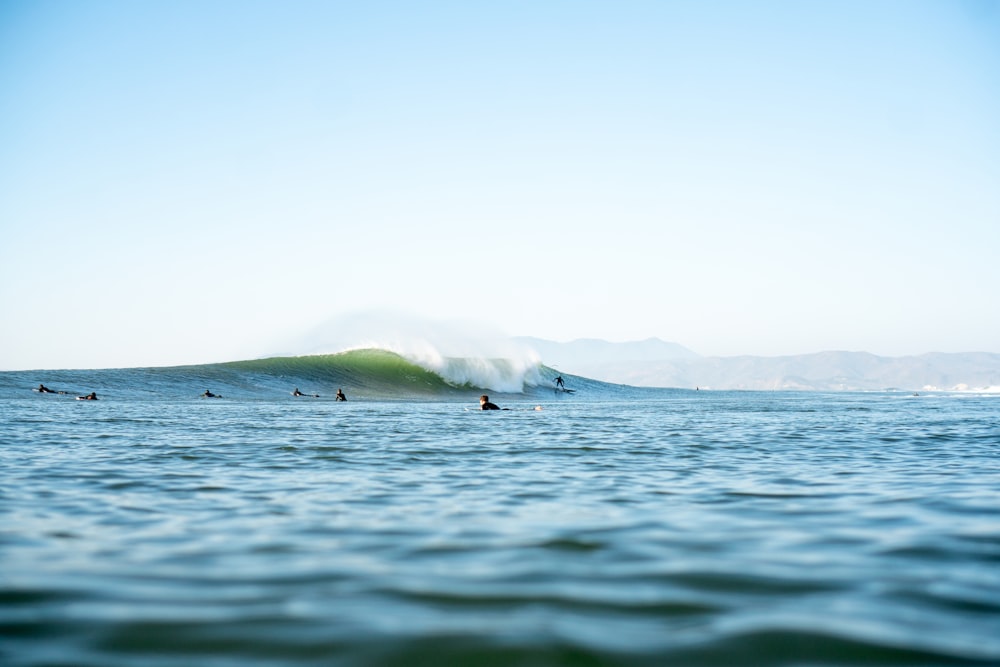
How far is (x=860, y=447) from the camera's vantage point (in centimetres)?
1278

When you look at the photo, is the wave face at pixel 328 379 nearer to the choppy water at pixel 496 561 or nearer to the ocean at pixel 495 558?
the ocean at pixel 495 558

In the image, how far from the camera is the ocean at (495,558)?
10.3ft

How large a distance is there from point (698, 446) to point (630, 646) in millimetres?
10156

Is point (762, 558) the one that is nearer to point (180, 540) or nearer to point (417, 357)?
point (180, 540)

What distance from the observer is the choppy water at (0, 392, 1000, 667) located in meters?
3.14

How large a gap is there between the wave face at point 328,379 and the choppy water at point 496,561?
28.5m

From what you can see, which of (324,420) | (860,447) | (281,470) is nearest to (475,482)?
(281,470)

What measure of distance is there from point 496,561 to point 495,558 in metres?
0.08

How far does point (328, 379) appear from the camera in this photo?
54219 millimetres

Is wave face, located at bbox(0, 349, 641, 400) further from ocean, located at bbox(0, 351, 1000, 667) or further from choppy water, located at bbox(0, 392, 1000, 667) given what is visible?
choppy water, located at bbox(0, 392, 1000, 667)

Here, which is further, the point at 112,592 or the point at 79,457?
the point at 79,457

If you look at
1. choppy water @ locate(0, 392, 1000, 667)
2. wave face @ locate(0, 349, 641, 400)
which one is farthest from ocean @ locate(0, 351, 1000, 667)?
wave face @ locate(0, 349, 641, 400)

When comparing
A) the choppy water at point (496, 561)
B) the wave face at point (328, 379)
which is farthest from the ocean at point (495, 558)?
the wave face at point (328, 379)

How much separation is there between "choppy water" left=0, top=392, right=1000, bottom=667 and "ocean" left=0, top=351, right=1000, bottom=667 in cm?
2
